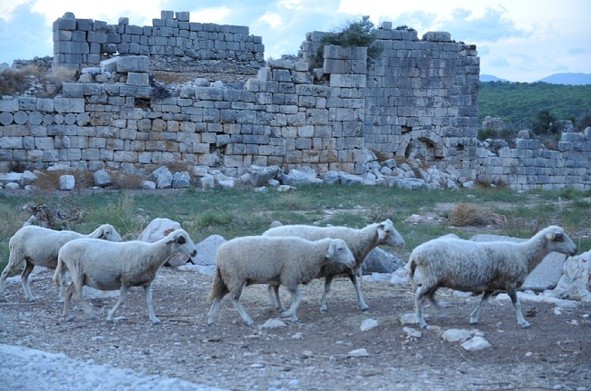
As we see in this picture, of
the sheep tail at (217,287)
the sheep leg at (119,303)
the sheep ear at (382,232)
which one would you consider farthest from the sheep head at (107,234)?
the sheep ear at (382,232)

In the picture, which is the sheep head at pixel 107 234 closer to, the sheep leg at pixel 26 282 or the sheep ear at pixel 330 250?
the sheep leg at pixel 26 282

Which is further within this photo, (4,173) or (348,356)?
(4,173)

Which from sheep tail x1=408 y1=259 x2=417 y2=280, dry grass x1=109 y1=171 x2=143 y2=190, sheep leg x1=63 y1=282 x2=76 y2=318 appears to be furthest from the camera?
dry grass x1=109 y1=171 x2=143 y2=190

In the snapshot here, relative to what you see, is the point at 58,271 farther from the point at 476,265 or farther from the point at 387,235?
the point at 476,265

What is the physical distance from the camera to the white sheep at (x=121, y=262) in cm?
930

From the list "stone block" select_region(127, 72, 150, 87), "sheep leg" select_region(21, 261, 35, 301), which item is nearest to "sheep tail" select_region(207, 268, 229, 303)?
"sheep leg" select_region(21, 261, 35, 301)

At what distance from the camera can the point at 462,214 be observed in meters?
16.9

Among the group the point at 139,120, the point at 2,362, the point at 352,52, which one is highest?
the point at 352,52

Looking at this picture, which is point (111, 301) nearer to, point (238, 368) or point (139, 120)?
point (238, 368)

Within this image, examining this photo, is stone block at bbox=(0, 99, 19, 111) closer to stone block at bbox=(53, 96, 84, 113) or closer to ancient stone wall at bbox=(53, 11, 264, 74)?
stone block at bbox=(53, 96, 84, 113)

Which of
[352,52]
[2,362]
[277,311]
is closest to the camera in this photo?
[2,362]

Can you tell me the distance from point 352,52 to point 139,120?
5772 mm

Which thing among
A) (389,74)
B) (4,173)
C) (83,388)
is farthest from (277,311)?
(389,74)

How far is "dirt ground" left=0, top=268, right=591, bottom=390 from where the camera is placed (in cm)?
714
